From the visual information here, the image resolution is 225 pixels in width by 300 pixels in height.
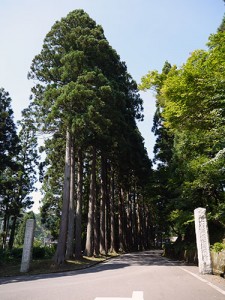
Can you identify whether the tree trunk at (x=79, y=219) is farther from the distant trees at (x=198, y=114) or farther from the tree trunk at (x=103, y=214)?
the distant trees at (x=198, y=114)

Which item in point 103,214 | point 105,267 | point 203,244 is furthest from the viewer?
point 103,214

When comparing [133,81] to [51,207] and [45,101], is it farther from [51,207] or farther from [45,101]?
[51,207]

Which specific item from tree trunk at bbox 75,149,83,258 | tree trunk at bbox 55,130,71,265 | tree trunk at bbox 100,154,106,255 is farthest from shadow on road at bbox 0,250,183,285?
tree trunk at bbox 100,154,106,255

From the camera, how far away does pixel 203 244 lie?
959 cm

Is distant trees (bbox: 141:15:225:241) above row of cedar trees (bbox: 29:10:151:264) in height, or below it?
below

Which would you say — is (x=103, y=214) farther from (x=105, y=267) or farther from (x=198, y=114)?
(x=198, y=114)

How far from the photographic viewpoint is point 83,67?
15992 mm

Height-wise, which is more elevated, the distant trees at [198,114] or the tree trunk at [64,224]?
the distant trees at [198,114]

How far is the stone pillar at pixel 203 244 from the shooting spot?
30.1 ft

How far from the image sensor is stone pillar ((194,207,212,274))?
9.19m

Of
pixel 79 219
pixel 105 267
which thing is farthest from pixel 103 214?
pixel 105 267

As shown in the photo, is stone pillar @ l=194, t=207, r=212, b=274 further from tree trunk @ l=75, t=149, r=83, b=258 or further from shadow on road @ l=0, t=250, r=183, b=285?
tree trunk @ l=75, t=149, r=83, b=258

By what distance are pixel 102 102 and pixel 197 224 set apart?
27.4 ft

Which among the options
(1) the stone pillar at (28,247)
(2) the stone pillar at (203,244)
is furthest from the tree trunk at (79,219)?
(2) the stone pillar at (203,244)
